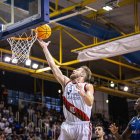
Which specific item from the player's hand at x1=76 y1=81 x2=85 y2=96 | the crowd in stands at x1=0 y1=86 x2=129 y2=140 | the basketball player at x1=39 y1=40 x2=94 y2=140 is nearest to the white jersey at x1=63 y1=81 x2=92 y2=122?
the basketball player at x1=39 y1=40 x2=94 y2=140

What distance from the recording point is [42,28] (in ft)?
23.9

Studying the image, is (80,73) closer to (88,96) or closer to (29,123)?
(88,96)

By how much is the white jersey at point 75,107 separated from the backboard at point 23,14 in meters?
1.46

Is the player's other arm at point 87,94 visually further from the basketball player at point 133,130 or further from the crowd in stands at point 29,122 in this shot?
the crowd in stands at point 29,122

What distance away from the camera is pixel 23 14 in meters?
7.35

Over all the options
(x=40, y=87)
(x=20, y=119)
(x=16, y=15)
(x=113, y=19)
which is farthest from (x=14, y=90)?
(x=16, y=15)

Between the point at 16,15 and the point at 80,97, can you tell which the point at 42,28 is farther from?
the point at 80,97

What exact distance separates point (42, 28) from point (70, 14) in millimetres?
2970

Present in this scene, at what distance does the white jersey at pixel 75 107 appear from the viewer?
559cm

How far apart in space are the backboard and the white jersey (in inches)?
57.3

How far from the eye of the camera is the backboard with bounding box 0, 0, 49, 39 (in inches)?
258

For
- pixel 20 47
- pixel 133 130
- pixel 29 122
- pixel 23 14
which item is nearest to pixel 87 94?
pixel 133 130

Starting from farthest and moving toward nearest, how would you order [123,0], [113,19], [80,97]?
[113,19]
[123,0]
[80,97]

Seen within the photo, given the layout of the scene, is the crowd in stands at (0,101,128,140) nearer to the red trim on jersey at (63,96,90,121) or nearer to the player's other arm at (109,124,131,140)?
the player's other arm at (109,124,131,140)
